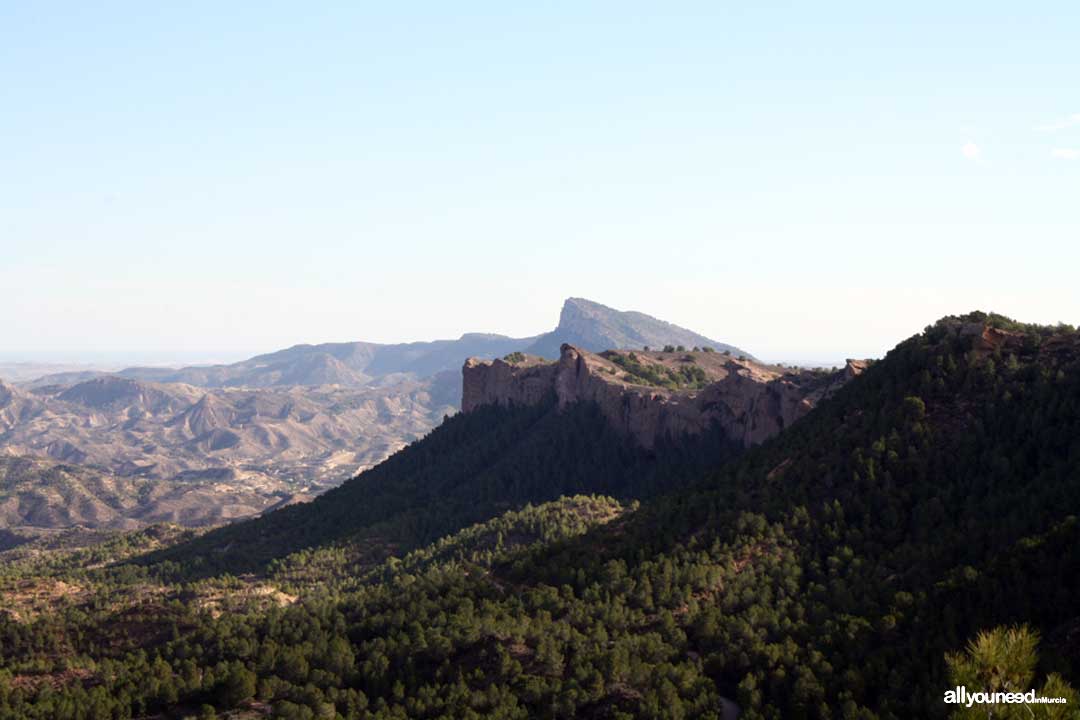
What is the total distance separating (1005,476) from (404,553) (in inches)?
3909

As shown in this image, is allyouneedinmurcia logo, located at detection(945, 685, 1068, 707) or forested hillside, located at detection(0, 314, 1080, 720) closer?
allyouneedinmurcia logo, located at detection(945, 685, 1068, 707)

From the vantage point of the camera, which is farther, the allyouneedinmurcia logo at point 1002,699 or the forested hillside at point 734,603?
the forested hillside at point 734,603

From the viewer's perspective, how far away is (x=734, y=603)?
9488 cm

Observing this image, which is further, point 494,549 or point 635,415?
point 635,415

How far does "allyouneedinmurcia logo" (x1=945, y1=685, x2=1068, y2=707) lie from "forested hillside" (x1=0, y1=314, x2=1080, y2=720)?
25160 millimetres

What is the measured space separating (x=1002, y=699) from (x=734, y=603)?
2320 inches

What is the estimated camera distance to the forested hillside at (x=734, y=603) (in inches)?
3017

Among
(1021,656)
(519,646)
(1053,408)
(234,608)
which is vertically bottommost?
(234,608)

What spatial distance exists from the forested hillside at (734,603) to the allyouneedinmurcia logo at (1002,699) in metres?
25.2

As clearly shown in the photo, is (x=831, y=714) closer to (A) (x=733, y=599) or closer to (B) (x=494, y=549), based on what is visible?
(A) (x=733, y=599)

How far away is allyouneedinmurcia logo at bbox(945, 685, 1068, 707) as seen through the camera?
3653 centimetres

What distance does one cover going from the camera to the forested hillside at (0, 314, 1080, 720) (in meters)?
76.6

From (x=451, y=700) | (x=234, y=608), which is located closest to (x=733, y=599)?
(x=451, y=700)

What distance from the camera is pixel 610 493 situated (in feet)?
597
